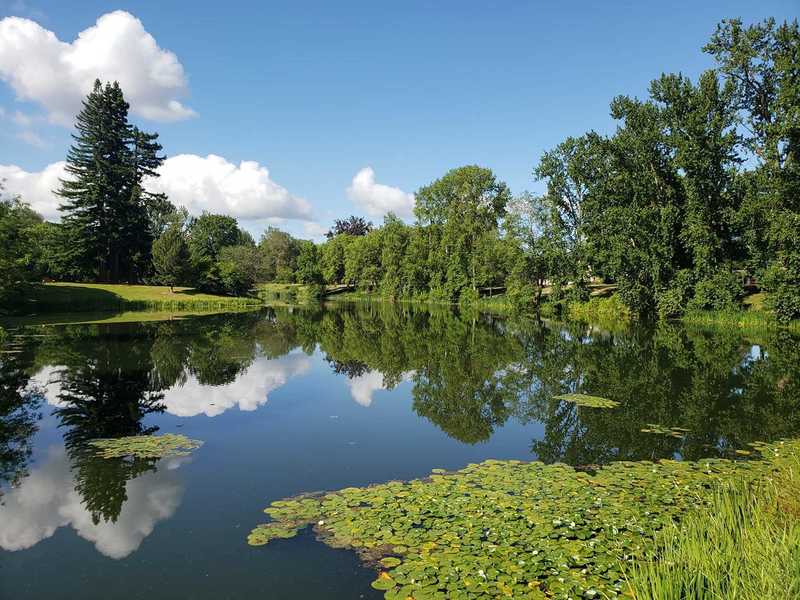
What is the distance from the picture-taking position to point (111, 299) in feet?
155

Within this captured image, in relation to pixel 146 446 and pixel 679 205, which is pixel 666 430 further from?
pixel 679 205

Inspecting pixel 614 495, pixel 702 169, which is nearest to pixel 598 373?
pixel 614 495

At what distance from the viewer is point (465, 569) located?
5914mm

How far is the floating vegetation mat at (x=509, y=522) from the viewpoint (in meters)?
5.72

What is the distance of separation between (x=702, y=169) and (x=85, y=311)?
54.5 meters

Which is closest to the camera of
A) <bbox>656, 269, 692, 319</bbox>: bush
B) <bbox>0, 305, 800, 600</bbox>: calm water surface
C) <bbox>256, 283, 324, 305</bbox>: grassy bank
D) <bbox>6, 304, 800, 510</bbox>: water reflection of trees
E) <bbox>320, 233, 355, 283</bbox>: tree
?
<bbox>0, 305, 800, 600</bbox>: calm water surface

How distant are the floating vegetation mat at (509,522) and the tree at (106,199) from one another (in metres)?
57.7

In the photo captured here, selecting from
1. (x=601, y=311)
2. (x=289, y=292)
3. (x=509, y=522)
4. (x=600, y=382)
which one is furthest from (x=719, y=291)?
(x=289, y=292)

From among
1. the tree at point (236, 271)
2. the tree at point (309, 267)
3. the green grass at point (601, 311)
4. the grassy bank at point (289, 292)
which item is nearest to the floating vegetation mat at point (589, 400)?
the green grass at point (601, 311)

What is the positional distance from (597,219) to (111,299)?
1914 inches

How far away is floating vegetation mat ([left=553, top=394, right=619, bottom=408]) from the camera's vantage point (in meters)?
14.8

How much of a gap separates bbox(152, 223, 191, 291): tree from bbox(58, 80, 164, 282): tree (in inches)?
237

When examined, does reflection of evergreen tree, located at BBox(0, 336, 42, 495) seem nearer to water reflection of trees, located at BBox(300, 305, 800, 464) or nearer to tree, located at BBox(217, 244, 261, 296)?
water reflection of trees, located at BBox(300, 305, 800, 464)

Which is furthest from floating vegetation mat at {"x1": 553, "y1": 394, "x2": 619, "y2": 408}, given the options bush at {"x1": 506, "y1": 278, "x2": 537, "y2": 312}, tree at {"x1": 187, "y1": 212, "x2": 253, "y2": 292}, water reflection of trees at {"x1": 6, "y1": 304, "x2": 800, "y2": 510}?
tree at {"x1": 187, "y1": 212, "x2": 253, "y2": 292}
